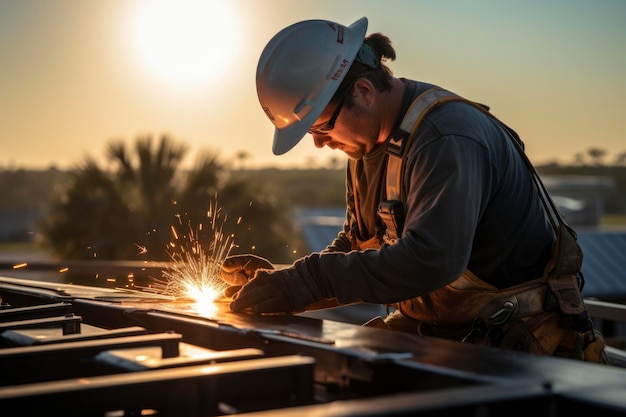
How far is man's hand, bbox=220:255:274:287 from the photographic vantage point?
156 inches

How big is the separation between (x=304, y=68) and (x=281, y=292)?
3.10 ft

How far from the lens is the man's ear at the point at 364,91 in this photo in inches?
149

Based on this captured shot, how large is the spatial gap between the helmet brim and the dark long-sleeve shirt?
263 mm

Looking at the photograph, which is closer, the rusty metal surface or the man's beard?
the rusty metal surface

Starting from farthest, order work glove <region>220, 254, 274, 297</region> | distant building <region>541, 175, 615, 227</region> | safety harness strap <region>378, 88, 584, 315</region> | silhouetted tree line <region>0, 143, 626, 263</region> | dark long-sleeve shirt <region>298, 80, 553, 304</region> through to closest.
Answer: distant building <region>541, 175, 615, 227</region>, silhouetted tree line <region>0, 143, 626, 263</region>, work glove <region>220, 254, 274, 297</region>, safety harness strap <region>378, 88, 584, 315</region>, dark long-sleeve shirt <region>298, 80, 553, 304</region>

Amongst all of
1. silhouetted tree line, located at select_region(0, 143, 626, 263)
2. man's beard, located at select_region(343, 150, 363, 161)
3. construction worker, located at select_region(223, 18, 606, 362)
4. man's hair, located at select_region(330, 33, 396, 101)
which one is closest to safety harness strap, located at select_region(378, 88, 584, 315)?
construction worker, located at select_region(223, 18, 606, 362)

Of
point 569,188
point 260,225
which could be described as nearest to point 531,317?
point 260,225

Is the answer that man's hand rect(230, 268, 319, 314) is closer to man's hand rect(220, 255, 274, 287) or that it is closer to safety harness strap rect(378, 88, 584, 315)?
safety harness strap rect(378, 88, 584, 315)

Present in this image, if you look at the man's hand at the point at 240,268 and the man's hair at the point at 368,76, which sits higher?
the man's hair at the point at 368,76

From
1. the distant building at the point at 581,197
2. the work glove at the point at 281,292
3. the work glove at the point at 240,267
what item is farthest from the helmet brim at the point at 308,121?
the distant building at the point at 581,197

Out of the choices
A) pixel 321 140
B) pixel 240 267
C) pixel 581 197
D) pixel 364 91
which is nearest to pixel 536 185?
pixel 364 91

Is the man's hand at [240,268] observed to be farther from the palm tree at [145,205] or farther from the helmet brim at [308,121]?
the palm tree at [145,205]

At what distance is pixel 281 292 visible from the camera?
3270 mm

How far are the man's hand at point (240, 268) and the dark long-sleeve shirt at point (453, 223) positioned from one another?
59 cm
